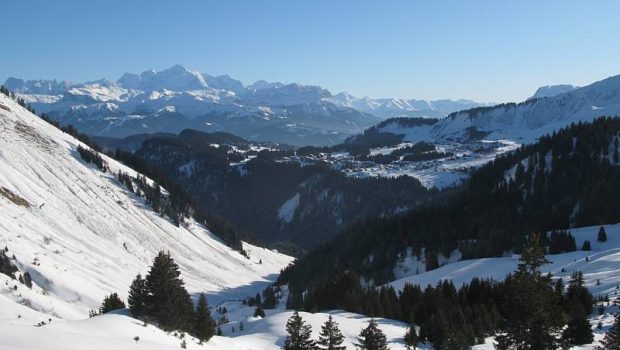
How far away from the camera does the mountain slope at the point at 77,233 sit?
4038 inches

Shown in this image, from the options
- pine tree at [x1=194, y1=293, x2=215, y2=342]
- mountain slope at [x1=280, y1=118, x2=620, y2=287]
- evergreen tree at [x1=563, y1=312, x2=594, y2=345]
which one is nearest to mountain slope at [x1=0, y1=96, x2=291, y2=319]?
mountain slope at [x1=280, y1=118, x2=620, y2=287]

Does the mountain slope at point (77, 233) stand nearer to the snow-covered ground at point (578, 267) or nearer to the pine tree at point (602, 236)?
the snow-covered ground at point (578, 267)

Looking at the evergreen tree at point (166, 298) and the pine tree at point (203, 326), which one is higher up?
the evergreen tree at point (166, 298)

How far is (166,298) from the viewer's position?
4062 centimetres

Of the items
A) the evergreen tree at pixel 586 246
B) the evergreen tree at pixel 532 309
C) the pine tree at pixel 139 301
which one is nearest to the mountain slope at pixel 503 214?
the evergreen tree at pixel 586 246

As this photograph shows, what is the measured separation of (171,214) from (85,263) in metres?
65.7

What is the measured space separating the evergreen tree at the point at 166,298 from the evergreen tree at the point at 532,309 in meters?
23.1

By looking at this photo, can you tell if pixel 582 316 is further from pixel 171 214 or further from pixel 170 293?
pixel 171 214

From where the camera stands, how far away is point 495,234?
146000mm

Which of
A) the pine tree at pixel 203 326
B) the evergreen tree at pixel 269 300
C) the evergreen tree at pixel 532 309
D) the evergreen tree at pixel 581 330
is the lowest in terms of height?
the evergreen tree at pixel 269 300

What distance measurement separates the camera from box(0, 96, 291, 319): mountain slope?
4038 inches

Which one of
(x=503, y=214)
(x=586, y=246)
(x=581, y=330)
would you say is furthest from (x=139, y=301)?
(x=503, y=214)

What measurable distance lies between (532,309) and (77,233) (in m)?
122

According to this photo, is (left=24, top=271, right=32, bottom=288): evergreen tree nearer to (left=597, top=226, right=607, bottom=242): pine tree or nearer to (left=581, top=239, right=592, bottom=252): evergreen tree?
(left=581, top=239, right=592, bottom=252): evergreen tree
